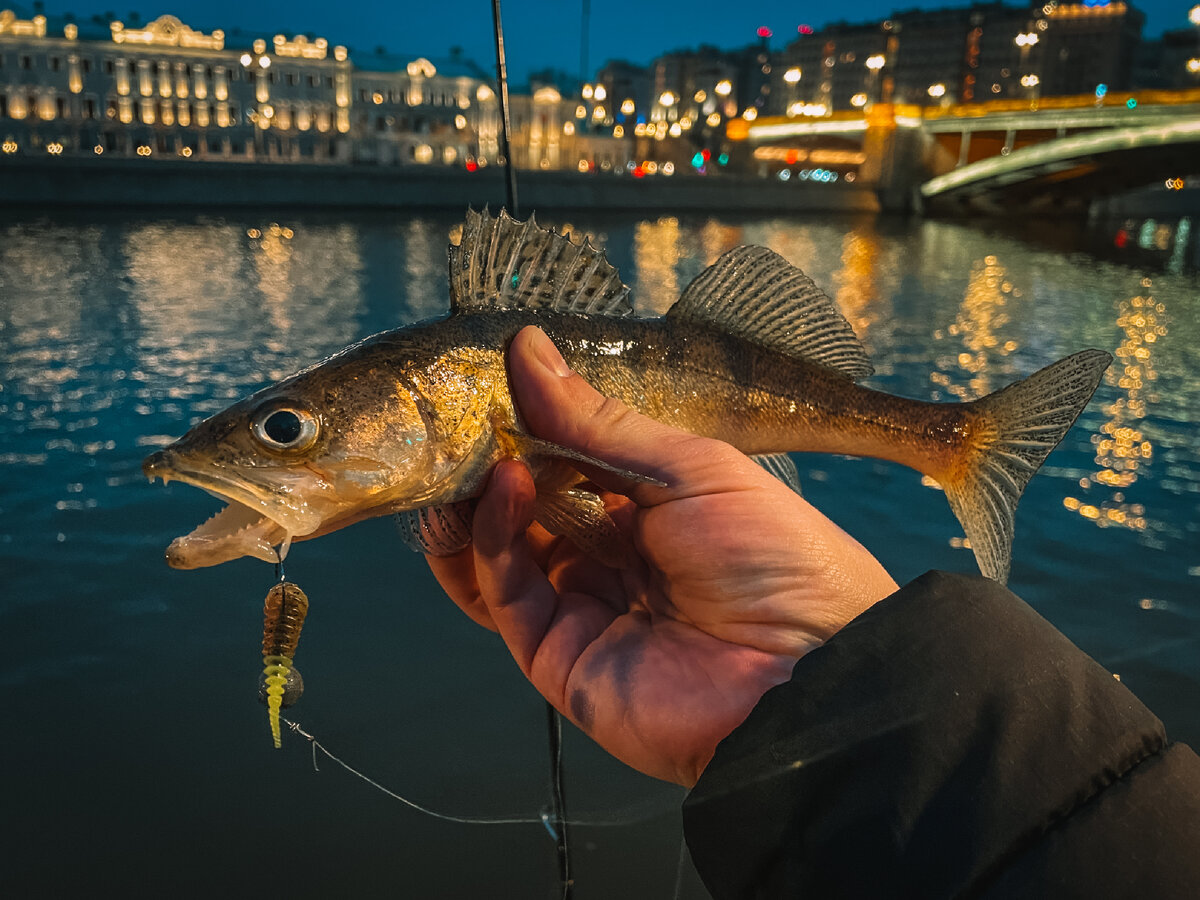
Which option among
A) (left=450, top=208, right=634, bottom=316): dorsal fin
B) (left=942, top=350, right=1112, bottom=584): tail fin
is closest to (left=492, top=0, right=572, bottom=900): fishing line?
(left=450, top=208, right=634, bottom=316): dorsal fin

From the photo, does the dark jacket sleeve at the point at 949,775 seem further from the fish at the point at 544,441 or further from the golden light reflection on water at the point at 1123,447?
the golden light reflection on water at the point at 1123,447

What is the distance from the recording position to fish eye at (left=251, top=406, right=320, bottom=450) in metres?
2.36

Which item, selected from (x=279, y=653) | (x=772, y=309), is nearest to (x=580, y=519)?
(x=279, y=653)

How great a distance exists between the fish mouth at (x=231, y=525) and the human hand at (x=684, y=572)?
668mm

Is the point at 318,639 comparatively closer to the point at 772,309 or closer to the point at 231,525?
the point at 231,525

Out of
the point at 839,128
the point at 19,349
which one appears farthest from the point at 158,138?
the point at 19,349

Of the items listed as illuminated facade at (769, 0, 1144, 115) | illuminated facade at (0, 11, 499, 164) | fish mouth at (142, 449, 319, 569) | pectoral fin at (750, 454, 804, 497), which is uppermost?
illuminated facade at (769, 0, 1144, 115)

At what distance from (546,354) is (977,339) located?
18621 millimetres

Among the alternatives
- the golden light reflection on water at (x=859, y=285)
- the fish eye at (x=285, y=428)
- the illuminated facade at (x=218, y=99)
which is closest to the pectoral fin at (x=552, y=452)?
the fish eye at (x=285, y=428)

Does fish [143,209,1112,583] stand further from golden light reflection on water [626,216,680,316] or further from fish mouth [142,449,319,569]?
→ golden light reflection on water [626,216,680,316]

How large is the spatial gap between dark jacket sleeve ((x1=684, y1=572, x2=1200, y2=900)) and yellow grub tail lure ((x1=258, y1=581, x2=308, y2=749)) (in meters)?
1.06

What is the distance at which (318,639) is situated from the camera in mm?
6238

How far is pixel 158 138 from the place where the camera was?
82375 mm

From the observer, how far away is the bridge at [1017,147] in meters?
44.5
